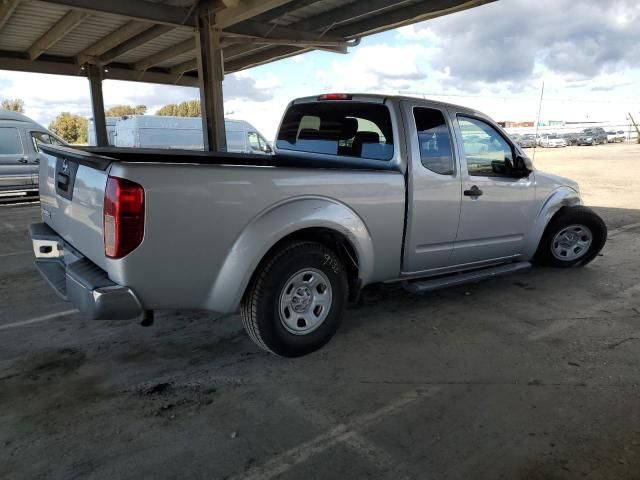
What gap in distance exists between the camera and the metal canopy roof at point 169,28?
11.7 meters

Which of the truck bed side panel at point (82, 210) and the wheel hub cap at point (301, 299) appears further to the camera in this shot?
the wheel hub cap at point (301, 299)

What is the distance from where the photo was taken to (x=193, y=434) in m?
2.68

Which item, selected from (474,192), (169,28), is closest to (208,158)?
(474,192)

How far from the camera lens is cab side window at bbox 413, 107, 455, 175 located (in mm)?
4094

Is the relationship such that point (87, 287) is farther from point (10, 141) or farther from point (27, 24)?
point (27, 24)

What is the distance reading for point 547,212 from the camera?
5.24m

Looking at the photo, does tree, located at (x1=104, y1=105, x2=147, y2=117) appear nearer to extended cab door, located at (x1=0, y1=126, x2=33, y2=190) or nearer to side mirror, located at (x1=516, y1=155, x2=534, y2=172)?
extended cab door, located at (x1=0, y1=126, x2=33, y2=190)

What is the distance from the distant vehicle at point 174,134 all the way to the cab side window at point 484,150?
503 inches

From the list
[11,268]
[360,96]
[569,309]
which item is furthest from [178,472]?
[11,268]

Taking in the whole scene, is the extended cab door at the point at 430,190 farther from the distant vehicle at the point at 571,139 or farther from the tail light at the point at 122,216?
the distant vehicle at the point at 571,139

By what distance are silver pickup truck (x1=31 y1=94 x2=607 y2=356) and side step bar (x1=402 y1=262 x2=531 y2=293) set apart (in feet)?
0.07

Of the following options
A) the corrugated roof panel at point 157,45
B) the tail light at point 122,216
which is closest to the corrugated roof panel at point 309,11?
the corrugated roof panel at point 157,45

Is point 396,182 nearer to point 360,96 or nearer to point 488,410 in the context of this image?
point 360,96

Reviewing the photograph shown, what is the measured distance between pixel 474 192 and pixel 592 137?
4870cm
